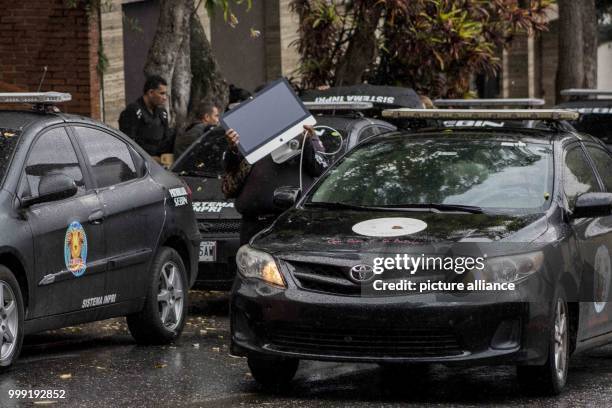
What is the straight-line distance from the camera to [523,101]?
1248 cm

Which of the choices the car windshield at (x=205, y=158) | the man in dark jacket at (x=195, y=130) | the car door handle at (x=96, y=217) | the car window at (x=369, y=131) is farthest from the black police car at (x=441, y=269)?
the man in dark jacket at (x=195, y=130)

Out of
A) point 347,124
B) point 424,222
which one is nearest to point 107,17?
point 347,124

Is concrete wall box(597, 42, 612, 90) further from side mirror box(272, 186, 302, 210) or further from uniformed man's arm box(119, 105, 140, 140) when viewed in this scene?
side mirror box(272, 186, 302, 210)

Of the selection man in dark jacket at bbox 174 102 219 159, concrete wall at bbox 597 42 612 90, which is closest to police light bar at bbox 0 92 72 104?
man in dark jacket at bbox 174 102 219 159

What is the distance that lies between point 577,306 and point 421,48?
1091 cm

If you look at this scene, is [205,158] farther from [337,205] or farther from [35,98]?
[337,205]

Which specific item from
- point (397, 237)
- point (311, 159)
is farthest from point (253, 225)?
point (397, 237)

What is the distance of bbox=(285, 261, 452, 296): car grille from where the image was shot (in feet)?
26.8

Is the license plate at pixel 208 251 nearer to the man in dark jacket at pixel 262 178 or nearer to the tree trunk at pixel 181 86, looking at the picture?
the man in dark jacket at pixel 262 178

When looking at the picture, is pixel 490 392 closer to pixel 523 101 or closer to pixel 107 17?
pixel 523 101

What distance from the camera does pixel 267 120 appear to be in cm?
1072

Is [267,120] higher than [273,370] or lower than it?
higher

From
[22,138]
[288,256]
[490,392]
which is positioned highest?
[22,138]

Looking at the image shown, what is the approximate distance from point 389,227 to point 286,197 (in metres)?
1.21
